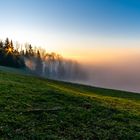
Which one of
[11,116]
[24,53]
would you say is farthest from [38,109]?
[24,53]

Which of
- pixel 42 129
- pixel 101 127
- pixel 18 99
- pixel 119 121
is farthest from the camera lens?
pixel 18 99

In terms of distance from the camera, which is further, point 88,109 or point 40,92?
point 40,92

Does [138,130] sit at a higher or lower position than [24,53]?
lower

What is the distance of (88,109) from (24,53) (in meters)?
159

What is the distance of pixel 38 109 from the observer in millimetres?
27781

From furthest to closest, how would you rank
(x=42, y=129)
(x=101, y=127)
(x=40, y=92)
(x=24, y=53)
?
(x=24, y=53) → (x=40, y=92) → (x=101, y=127) → (x=42, y=129)

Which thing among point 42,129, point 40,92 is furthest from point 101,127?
point 40,92

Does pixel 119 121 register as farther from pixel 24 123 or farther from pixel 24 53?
pixel 24 53

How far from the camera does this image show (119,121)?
2753 centimetres

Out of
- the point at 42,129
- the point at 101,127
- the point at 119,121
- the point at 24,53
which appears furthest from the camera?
the point at 24,53

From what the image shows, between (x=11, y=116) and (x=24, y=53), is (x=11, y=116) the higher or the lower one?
the lower one

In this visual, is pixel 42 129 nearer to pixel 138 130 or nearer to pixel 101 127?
pixel 101 127

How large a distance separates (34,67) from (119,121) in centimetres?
16758

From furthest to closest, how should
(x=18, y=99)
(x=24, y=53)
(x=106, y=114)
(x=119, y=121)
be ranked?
(x=24, y=53)
(x=18, y=99)
(x=106, y=114)
(x=119, y=121)
